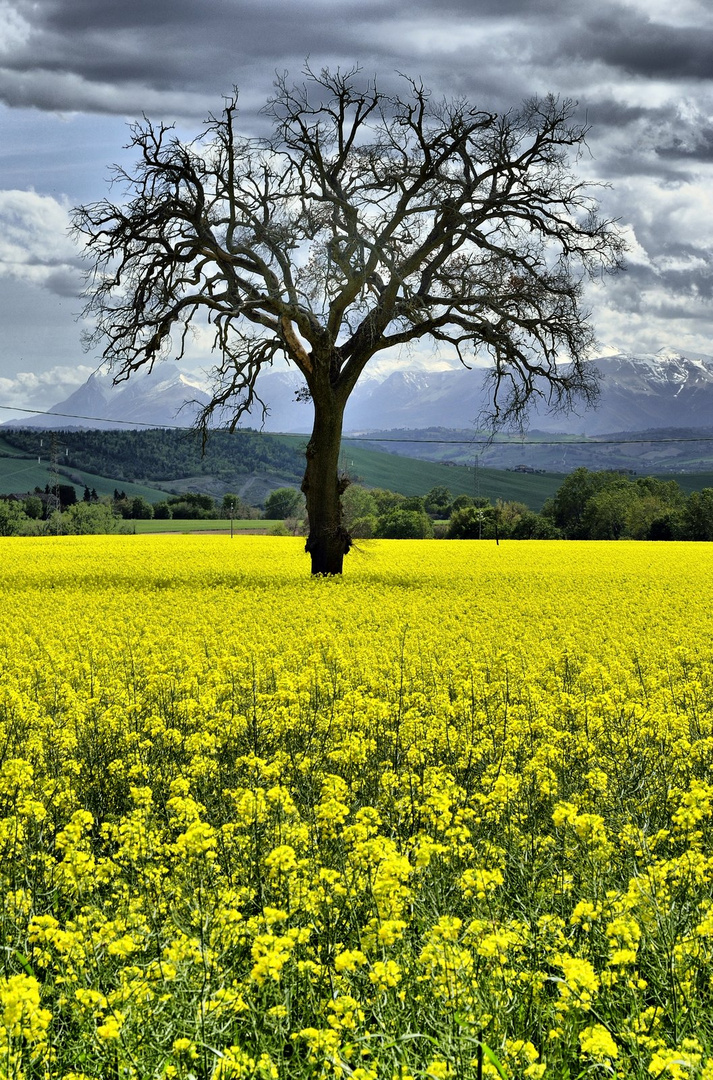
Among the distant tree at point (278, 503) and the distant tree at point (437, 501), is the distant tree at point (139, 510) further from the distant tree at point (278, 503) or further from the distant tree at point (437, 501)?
the distant tree at point (437, 501)

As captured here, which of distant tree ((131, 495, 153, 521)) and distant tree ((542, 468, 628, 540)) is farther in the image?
distant tree ((131, 495, 153, 521))

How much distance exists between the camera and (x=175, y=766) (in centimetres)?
764

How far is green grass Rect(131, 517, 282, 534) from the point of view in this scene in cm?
9356

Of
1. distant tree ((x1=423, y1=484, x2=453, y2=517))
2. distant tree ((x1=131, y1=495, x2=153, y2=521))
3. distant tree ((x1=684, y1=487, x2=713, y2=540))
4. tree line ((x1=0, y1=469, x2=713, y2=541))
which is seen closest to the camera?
distant tree ((x1=684, y1=487, x2=713, y2=540))

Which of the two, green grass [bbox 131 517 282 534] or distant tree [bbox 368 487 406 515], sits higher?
distant tree [bbox 368 487 406 515]

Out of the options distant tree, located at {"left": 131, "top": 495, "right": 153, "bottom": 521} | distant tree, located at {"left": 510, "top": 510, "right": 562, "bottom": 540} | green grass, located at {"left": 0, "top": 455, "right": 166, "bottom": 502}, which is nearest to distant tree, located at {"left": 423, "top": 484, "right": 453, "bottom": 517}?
distant tree, located at {"left": 510, "top": 510, "right": 562, "bottom": 540}

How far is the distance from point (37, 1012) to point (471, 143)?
78.9 ft

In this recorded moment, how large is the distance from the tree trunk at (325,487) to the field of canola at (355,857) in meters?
11.1

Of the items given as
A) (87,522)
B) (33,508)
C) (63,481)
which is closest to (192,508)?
(33,508)

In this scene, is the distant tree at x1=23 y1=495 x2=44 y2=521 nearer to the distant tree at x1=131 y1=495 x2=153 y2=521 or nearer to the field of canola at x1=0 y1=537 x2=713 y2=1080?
the distant tree at x1=131 y1=495 x2=153 y2=521

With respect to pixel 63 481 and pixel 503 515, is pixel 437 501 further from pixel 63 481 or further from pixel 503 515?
pixel 63 481

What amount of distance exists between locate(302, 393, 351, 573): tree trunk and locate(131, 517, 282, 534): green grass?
6207 cm

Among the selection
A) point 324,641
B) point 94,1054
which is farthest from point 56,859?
point 324,641

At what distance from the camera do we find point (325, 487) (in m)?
25.4
